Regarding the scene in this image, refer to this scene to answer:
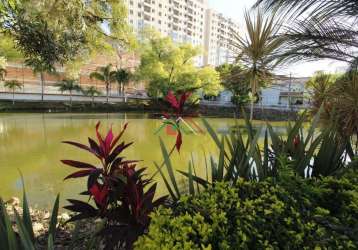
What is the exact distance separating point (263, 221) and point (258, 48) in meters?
2.44

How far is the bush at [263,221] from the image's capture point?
0.77 metres

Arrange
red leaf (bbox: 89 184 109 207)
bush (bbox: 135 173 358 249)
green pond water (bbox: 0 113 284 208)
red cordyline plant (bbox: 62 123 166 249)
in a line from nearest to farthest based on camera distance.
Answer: bush (bbox: 135 173 358 249) < red cordyline plant (bbox: 62 123 166 249) < red leaf (bbox: 89 184 109 207) < green pond water (bbox: 0 113 284 208)

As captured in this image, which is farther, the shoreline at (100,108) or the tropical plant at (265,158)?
the shoreline at (100,108)

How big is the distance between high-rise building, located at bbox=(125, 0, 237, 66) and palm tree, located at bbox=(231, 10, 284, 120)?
34.8 metres

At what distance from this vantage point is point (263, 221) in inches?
32.8

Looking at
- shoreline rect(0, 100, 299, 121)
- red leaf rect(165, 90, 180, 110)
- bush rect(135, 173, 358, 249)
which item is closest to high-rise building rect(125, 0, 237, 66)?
shoreline rect(0, 100, 299, 121)

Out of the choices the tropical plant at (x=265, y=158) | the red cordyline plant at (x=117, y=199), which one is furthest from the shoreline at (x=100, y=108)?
the red cordyline plant at (x=117, y=199)

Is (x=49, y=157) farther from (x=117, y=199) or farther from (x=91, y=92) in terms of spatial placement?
(x=91, y=92)

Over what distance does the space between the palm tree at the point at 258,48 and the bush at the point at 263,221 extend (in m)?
1.60

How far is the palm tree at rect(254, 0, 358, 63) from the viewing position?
220cm

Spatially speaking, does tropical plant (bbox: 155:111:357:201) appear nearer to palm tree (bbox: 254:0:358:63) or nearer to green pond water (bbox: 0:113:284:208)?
green pond water (bbox: 0:113:284:208)

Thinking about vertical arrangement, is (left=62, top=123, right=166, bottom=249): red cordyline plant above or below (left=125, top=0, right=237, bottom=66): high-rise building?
below

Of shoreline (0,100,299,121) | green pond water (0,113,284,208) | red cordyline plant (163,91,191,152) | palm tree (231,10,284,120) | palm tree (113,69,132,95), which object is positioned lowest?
green pond water (0,113,284,208)

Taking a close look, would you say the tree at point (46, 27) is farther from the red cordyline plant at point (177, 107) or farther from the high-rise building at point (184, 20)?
the high-rise building at point (184, 20)
